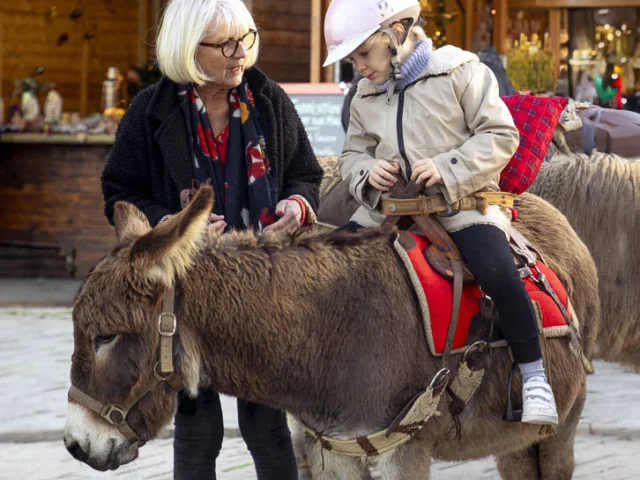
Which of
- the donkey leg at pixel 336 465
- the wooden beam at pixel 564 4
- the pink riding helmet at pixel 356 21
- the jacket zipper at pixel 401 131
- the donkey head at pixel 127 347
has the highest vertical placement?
the wooden beam at pixel 564 4

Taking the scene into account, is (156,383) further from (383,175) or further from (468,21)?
(468,21)

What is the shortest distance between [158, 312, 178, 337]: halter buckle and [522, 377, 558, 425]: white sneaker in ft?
3.54

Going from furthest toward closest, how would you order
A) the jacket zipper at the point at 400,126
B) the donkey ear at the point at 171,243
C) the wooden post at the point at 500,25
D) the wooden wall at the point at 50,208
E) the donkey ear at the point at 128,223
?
the wooden post at the point at 500,25 < the wooden wall at the point at 50,208 < the jacket zipper at the point at 400,126 < the donkey ear at the point at 128,223 < the donkey ear at the point at 171,243

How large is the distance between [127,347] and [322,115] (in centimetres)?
541

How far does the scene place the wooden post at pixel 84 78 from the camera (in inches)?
518

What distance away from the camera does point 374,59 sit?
344cm

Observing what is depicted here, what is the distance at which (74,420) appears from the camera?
3.06 meters

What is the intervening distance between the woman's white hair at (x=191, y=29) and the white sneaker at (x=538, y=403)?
4.57 feet

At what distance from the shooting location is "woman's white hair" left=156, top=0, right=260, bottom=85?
349 centimetres

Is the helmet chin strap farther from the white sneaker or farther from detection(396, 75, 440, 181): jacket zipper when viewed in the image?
the white sneaker

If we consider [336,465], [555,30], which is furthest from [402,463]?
[555,30]

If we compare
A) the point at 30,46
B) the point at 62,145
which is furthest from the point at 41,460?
the point at 30,46

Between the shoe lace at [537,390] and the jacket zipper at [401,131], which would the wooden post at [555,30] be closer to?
the jacket zipper at [401,131]

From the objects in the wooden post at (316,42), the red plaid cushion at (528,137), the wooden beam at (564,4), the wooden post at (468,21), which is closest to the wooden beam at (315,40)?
the wooden post at (316,42)
